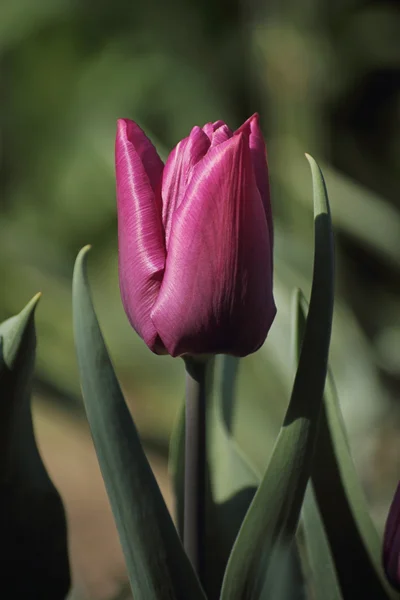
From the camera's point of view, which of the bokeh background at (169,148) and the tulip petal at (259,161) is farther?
the bokeh background at (169,148)

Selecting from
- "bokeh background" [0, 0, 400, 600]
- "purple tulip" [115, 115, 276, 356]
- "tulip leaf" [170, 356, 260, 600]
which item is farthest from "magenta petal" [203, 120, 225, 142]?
"bokeh background" [0, 0, 400, 600]

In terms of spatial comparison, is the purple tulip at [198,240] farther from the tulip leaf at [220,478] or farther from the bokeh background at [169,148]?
the bokeh background at [169,148]

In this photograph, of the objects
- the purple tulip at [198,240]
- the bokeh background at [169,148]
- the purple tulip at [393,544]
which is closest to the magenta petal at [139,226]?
the purple tulip at [198,240]

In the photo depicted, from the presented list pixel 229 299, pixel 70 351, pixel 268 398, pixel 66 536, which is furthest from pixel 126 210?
pixel 70 351

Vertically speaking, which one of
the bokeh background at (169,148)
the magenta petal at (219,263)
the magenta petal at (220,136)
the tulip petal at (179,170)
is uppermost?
the magenta petal at (220,136)

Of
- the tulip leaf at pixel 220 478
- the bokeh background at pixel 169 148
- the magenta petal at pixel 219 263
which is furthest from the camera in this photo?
the bokeh background at pixel 169 148

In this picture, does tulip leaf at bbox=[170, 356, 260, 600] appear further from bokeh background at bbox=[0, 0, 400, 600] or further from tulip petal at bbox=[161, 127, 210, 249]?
bokeh background at bbox=[0, 0, 400, 600]

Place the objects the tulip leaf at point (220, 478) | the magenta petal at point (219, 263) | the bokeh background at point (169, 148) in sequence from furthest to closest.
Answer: the bokeh background at point (169, 148)
the tulip leaf at point (220, 478)
the magenta petal at point (219, 263)

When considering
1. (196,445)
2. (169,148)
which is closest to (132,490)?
(196,445)
